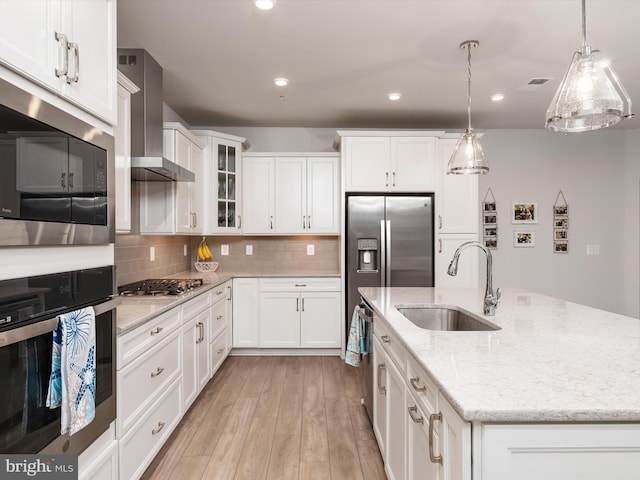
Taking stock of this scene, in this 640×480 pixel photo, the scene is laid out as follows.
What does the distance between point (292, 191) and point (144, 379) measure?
272 centimetres

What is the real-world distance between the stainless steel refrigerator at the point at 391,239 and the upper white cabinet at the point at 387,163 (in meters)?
0.14

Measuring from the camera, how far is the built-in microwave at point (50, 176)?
1.03 m

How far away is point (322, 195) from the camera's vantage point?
427 centimetres

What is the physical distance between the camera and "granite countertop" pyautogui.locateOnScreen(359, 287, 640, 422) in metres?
0.88

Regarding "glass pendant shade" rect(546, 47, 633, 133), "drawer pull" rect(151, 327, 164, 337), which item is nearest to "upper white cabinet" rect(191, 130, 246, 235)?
"drawer pull" rect(151, 327, 164, 337)

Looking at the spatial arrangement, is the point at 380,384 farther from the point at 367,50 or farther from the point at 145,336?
the point at 367,50

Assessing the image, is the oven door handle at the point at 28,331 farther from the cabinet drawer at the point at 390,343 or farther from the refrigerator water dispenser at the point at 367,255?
the refrigerator water dispenser at the point at 367,255

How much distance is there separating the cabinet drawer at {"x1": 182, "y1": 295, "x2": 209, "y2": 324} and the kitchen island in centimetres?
164

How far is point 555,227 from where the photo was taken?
4.64m

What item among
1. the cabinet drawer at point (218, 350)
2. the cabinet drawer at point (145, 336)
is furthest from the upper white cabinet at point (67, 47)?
the cabinet drawer at point (218, 350)

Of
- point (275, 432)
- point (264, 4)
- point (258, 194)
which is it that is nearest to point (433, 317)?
point (275, 432)

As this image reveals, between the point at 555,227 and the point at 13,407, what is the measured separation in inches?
205

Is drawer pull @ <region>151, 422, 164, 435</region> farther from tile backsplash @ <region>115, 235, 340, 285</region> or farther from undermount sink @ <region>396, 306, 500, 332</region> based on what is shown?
tile backsplash @ <region>115, 235, 340, 285</region>

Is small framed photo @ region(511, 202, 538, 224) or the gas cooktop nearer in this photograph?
the gas cooktop
